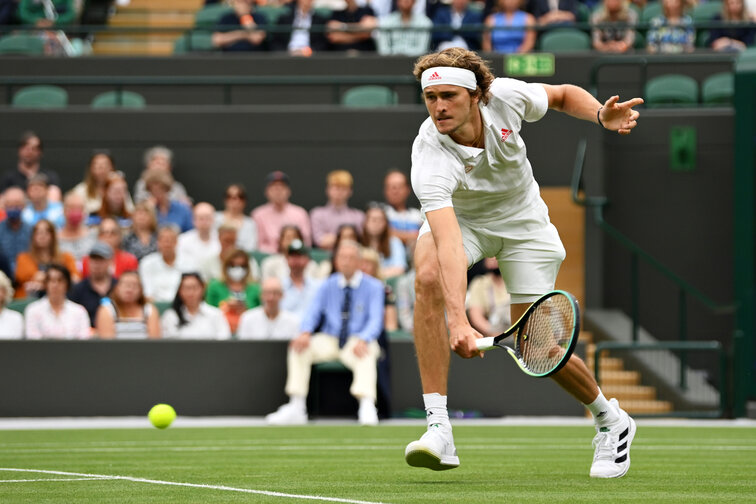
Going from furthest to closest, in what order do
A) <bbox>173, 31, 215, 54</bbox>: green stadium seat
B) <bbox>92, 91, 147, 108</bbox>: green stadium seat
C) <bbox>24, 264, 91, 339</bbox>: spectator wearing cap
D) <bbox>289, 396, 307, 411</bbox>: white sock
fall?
1. <bbox>173, 31, 215, 54</bbox>: green stadium seat
2. <bbox>92, 91, 147, 108</bbox>: green stadium seat
3. <bbox>24, 264, 91, 339</bbox>: spectator wearing cap
4. <bbox>289, 396, 307, 411</bbox>: white sock

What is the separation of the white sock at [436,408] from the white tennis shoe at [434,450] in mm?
30

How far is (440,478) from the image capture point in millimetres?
6742

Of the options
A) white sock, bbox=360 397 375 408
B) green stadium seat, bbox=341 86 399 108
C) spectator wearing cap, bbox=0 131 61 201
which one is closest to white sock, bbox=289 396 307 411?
white sock, bbox=360 397 375 408

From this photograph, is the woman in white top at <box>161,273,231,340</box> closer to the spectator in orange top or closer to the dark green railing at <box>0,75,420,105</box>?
the spectator in orange top

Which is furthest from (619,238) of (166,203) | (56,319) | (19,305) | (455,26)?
(19,305)

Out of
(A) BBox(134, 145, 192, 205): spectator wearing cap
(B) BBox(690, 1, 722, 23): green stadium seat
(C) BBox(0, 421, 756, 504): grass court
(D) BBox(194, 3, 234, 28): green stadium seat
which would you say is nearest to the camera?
(C) BBox(0, 421, 756, 504): grass court

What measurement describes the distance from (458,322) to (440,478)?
1.40 meters

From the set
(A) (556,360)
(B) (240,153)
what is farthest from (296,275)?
(A) (556,360)

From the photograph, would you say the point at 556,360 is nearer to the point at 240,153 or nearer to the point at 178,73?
the point at 240,153

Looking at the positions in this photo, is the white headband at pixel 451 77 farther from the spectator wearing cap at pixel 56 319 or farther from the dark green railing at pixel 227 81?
the dark green railing at pixel 227 81

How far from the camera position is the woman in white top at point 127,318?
12.8m

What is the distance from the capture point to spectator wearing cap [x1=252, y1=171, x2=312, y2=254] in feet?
47.0

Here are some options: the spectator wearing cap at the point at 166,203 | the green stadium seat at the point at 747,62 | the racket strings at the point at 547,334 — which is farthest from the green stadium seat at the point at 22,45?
the racket strings at the point at 547,334

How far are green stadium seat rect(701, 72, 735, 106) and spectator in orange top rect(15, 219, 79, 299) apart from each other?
24.8ft
